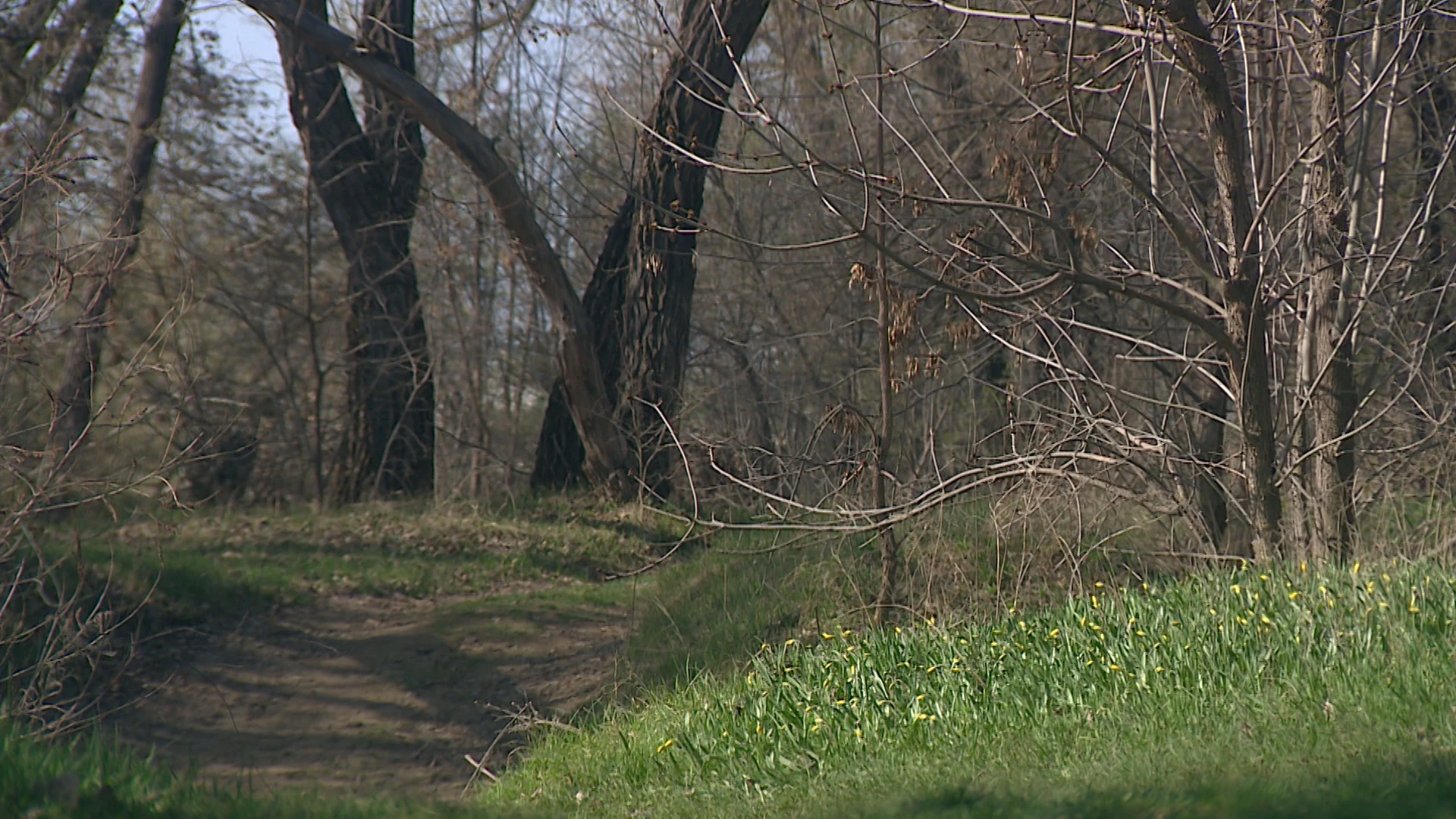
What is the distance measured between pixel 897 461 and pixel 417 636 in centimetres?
429

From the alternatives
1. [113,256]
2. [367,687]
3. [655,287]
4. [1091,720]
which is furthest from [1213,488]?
[113,256]

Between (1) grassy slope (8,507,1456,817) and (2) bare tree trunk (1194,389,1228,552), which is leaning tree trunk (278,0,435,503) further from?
(2) bare tree trunk (1194,389,1228,552)

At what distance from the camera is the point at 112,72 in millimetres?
17094

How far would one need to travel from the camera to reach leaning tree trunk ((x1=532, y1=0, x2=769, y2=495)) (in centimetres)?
1382

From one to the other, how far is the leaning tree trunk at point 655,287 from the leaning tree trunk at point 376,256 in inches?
69.5

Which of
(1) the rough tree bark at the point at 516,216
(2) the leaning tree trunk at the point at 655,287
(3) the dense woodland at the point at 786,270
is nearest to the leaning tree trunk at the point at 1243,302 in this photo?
(3) the dense woodland at the point at 786,270

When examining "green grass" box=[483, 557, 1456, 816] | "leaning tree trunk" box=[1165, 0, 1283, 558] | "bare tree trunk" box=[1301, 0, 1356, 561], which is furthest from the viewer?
"bare tree trunk" box=[1301, 0, 1356, 561]

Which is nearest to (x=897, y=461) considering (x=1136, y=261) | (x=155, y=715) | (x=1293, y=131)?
(x=1136, y=261)

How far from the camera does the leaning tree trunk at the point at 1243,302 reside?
7.37 meters

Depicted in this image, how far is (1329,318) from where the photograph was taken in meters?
8.17

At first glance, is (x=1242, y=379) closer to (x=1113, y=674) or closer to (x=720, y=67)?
(x=1113, y=674)

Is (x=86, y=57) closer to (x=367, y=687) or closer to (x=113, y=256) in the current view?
(x=113, y=256)

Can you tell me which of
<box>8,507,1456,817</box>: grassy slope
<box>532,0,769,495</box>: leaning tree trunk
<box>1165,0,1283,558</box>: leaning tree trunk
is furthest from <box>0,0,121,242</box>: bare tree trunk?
<box>1165,0,1283,558</box>: leaning tree trunk

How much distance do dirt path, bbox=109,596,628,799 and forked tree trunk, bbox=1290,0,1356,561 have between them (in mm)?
4878
